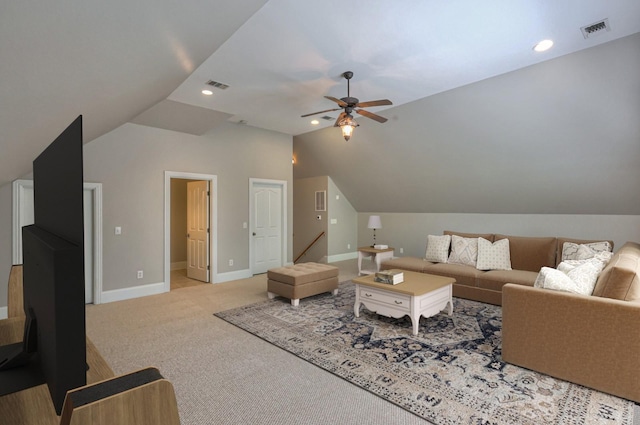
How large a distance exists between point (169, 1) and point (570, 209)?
6278 mm

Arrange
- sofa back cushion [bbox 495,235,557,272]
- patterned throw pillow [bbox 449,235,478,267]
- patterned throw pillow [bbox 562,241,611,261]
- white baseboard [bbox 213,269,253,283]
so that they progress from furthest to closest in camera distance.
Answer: white baseboard [bbox 213,269,253,283] < patterned throw pillow [bbox 449,235,478,267] < sofa back cushion [bbox 495,235,557,272] < patterned throw pillow [bbox 562,241,611,261]

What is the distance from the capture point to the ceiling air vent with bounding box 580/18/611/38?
2.91 metres

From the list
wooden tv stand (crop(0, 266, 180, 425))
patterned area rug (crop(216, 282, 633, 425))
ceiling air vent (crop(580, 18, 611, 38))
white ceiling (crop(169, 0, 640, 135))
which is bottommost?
patterned area rug (crop(216, 282, 633, 425))

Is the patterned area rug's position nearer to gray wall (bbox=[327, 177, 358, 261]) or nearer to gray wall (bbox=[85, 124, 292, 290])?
gray wall (bbox=[85, 124, 292, 290])

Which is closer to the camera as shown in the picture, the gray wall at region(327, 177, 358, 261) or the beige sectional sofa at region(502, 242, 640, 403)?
the beige sectional sofa at region(502, 242, 640, 403)

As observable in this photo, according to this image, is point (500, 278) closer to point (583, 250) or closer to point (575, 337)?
point (583, 250)

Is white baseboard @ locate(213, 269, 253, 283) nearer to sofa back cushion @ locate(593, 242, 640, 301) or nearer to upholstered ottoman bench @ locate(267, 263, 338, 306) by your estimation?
upholstered ottoman bench @ locate(267, 263, 338, 306)

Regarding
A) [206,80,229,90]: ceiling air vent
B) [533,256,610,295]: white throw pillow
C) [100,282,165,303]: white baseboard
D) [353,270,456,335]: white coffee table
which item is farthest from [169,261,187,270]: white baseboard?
[533,256,610,295]: white throw pillow

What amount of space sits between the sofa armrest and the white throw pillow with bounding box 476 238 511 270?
235 centimetres

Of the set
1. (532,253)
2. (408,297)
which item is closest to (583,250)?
(532,253)

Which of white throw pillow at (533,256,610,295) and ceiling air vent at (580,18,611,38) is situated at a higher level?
ceiling air vent at (580,18,611,38)

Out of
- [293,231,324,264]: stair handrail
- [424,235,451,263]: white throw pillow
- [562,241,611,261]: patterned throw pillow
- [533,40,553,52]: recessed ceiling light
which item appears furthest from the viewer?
[293,231,324,264]: stair handrail

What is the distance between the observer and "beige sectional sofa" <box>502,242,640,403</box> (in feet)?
7.53

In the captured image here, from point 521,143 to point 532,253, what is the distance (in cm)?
169
